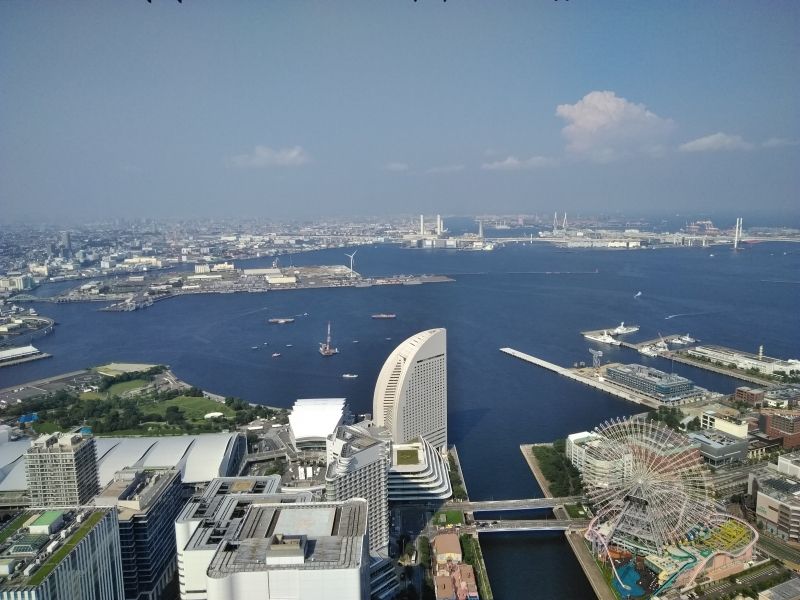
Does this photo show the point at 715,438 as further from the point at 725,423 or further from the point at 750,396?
the point at 750,396

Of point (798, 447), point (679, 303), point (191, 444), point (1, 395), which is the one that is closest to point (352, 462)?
point (191, 444)

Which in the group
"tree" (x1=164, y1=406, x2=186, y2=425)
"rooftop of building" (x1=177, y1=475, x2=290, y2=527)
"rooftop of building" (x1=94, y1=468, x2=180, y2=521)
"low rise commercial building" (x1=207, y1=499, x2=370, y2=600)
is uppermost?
"low rise commercial building" (x1=207, y1=499, x2=370, y2=600)

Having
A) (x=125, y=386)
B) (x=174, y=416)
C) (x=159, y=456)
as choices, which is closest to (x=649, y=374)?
(x=174, y=416)

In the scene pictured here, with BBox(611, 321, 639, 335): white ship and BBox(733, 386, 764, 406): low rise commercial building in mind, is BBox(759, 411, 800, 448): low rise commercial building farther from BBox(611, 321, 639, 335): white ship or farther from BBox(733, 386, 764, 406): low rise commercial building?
BBox(611, 321, 639, 335): white ship

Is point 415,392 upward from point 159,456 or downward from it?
upward

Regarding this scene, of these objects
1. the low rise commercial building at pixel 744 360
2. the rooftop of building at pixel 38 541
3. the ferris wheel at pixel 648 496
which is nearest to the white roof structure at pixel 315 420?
the ferris wheel at pixel 648 496

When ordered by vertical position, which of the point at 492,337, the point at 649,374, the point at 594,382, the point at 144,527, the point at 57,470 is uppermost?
the point at 57,470

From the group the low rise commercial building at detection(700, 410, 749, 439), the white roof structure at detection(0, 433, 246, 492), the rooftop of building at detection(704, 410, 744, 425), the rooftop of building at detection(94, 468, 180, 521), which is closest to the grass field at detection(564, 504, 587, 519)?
the low rise commercial building at detection(700, 410, 749, 439)
